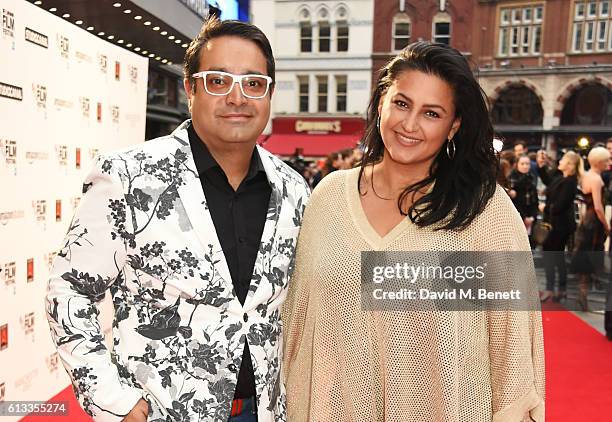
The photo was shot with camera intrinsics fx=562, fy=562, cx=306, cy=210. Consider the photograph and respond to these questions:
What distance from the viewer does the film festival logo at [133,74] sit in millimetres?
4059

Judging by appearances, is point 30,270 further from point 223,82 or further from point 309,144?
point 309,144

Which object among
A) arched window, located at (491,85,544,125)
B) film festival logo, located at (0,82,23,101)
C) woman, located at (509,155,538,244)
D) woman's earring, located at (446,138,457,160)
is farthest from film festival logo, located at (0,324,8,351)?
arched window, located at (491,85,544,125)

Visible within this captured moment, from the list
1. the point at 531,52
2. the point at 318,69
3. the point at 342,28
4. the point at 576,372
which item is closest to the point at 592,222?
the point at 576,372

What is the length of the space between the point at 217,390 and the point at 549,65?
1909cm

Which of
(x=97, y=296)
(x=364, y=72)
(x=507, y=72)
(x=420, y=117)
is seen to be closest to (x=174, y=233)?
(x=97, y=296)

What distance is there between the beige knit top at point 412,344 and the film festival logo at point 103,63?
2.53 m

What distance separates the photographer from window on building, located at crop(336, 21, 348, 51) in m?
16.7

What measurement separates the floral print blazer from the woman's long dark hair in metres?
0.57

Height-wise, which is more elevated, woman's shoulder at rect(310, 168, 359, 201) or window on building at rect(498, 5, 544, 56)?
window on building at rect(498, 5, 544, 56)

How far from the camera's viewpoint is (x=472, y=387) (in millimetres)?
1611

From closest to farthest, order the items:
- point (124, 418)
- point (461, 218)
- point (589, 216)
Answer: point (124, 418) → point (461, 218) → point (589, 216)

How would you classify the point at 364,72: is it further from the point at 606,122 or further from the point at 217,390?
the point at 217,390

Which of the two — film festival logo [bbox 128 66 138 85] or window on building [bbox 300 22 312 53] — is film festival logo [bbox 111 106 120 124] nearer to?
film festival logo [bbox 128 66 138 85]

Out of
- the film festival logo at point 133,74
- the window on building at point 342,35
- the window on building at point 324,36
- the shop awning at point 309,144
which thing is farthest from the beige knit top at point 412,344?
the shop awning at point 309,144
